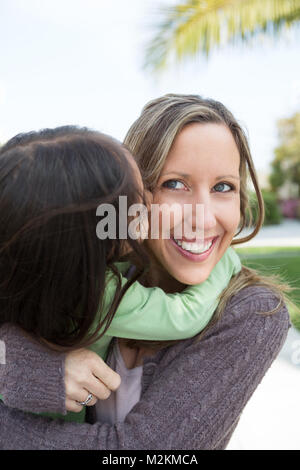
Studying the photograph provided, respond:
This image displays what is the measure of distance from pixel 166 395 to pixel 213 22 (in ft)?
17.3

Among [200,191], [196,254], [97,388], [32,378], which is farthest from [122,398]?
[200,191]

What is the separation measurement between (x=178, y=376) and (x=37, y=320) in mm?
372

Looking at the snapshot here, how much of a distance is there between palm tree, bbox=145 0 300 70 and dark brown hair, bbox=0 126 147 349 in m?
4.99

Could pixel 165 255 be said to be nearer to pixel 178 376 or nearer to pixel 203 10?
pixel 178 376

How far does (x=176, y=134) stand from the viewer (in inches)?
53.7

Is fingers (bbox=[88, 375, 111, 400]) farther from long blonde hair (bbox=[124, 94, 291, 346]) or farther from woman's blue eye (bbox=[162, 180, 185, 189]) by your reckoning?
woman's blue eye (bbox=[162, 180, 185, 189])

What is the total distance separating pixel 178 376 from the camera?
122 centimetres

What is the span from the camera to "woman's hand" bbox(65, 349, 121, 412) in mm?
1179

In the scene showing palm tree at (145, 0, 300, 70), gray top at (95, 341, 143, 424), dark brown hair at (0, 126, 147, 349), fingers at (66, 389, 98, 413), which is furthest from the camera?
palm tree at (145, 0, 300, 70)
